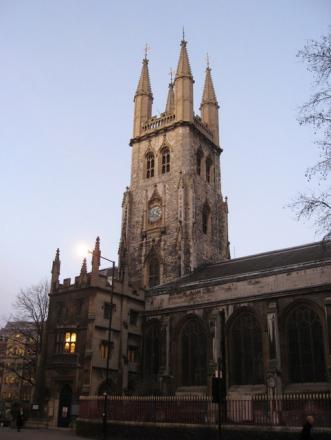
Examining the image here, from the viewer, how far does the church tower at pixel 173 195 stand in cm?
4584

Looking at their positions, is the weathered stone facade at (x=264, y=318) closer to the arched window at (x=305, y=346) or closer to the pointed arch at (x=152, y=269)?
the arched window at (x=305, y=346)

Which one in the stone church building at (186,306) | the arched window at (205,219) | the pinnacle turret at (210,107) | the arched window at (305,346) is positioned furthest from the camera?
the pinnacle turret at (210,107)

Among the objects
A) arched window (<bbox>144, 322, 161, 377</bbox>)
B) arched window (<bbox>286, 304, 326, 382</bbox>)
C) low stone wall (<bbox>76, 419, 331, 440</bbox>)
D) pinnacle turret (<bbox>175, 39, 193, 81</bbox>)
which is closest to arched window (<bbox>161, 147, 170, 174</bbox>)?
pinnacle turret (<bbox>175, 39, 193, 81</bbox>)

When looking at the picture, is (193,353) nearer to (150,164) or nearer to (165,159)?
(165,159)

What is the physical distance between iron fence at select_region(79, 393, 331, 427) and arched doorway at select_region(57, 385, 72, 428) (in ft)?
14.5

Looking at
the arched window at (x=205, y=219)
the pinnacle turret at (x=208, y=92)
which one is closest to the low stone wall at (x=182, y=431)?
the arched window at (x=205, y=219)

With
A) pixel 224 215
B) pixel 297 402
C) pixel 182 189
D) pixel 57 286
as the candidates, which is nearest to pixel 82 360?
pixel 57 286

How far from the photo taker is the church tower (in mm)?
45844

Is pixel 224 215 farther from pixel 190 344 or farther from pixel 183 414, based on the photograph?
pixel 183 414

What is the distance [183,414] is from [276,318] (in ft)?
31.9

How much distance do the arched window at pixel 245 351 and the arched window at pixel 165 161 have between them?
20663 millimetres

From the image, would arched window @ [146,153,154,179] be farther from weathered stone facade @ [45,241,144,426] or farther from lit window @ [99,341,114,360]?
lit window @ [99,341,114,360]

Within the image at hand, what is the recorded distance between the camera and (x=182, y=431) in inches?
986

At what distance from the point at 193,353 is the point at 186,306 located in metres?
3.50
